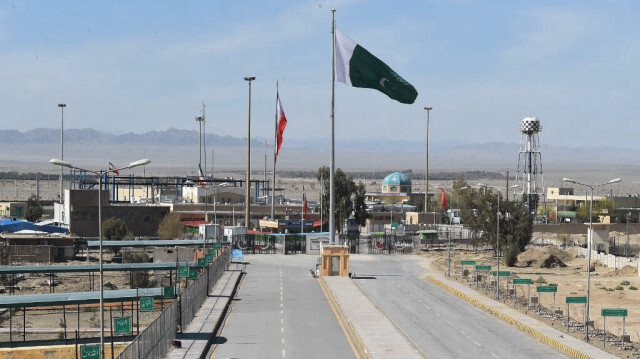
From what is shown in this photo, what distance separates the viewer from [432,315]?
157 feet

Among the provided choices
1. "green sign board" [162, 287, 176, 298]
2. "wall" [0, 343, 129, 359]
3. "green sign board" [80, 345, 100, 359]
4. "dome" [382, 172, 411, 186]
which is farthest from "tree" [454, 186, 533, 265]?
"dome" [382, 172, 411, 186]

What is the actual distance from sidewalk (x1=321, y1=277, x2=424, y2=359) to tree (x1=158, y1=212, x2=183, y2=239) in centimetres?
4138

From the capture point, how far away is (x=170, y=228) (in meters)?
97.6

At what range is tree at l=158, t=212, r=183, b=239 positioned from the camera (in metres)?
97.3

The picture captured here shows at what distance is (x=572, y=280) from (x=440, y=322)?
28.6 metres

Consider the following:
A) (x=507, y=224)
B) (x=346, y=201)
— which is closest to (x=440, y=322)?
(x=507, y=224)

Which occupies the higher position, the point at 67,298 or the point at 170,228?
the point at 170,228

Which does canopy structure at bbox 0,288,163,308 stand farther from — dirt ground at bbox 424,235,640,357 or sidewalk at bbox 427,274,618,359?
dirt ground at bbox 424,235,640,357

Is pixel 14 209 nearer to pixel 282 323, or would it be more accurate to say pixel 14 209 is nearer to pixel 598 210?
pixel 598 210

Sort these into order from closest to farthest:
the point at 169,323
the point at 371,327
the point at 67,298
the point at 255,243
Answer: the point at 169,323, the point at 67,298, the point at 371,327, the point at 255,243

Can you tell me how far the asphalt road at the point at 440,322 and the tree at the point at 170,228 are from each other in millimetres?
33075

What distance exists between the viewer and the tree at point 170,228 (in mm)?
97312

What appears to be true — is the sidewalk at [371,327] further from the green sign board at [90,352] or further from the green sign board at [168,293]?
the green sign board at [90,352]

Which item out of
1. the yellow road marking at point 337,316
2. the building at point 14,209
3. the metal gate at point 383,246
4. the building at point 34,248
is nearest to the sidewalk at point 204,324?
the yellow road marking at point 337,316
